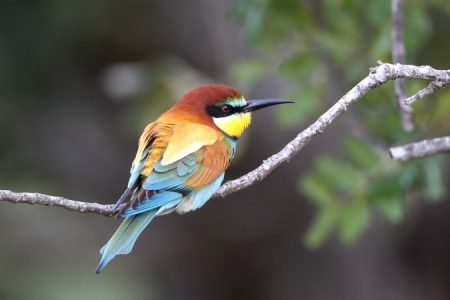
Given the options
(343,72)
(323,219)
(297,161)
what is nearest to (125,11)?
(297,161)

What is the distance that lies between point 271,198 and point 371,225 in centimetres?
67

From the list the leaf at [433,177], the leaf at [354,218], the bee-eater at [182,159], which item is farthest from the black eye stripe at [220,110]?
the leaf at [433,177]

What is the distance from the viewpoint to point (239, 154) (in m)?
4.46

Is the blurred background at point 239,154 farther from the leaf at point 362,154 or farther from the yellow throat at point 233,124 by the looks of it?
the yellow throat at point 233,124

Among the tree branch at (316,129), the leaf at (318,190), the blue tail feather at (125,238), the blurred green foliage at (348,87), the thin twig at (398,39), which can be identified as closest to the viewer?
the tree branch at (316,129)

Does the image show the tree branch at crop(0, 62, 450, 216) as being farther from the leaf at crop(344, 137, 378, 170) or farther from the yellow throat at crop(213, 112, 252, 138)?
the leaf at crop(344, 137, 378, 170)

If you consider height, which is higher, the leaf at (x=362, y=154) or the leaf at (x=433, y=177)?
the leaf at (x=433, y=177)

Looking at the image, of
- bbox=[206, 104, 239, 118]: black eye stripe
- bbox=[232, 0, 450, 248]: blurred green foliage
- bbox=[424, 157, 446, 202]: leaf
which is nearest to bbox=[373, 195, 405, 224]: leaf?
bbox=[232, 0, 450, 248]: blurred green foliage

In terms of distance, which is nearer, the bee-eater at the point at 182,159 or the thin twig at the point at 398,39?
the bee-eater at the point at 182,159

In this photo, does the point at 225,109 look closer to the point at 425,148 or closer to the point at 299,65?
the point at 299,65

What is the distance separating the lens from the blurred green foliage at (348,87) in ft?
11.1

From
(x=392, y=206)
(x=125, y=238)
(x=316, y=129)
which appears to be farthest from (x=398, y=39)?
(x=125, y=238)

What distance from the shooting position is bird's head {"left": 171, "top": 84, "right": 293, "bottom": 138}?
3.11 meters

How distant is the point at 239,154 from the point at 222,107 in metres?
1.32
